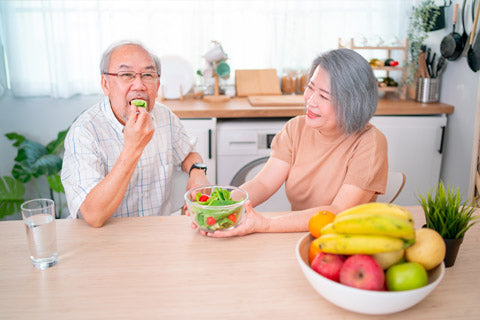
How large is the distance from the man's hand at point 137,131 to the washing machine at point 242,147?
1306 millimetres

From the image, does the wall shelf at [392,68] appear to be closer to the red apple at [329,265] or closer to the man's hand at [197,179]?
the man's hand at [197,179]

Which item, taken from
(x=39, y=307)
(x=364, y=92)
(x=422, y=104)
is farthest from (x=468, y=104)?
(x=39, y=307)

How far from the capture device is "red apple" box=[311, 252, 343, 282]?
95 centimetres

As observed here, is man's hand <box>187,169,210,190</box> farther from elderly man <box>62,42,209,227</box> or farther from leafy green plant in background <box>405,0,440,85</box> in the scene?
leafy green plant in background <box>405,0,440,85</box>

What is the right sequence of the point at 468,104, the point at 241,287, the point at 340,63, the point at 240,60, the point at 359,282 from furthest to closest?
the point at 240,60, the point at 468,104, the point at 340,63, the point at 241,287, the point at 359,282

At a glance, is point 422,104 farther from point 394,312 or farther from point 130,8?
point 394,312

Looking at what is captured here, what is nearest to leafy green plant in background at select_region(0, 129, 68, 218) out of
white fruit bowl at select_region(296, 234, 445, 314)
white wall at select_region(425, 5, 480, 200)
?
white fruit bowl at select_region(296, 234, 445, 314)

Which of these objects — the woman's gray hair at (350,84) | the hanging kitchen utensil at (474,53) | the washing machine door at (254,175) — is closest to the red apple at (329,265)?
the woman's gray hair at (350,84)

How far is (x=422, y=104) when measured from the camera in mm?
3049

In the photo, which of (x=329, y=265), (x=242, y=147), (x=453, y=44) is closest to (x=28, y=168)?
(x=242, y=147)

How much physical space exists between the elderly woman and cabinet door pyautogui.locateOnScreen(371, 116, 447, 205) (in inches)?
51.1

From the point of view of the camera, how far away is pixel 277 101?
2.99 meters

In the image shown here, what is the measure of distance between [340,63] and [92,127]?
0.94 meters

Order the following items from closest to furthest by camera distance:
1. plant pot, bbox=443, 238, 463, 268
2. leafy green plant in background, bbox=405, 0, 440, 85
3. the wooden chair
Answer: plant pot, bbox=443, 238, 463, 268
the wooden chair
leafy green plant in background, bbox=405, 0, 440, 85
